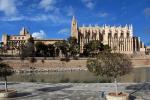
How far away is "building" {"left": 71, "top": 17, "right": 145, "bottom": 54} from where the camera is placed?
152m

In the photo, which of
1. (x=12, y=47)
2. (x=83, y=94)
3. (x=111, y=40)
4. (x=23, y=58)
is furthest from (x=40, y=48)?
(x=83, y=94)

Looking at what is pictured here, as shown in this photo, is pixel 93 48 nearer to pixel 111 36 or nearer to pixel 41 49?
pixel 41 49

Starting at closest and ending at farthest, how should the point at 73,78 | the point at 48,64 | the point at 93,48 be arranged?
the point at 73,78 < the point at 48,64 < the point at 93,48

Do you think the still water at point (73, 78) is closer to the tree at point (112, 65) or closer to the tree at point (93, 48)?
the tree at point (112, 65)

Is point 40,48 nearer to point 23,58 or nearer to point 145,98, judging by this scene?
point 23,58

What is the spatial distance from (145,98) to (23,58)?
73993 millimetres

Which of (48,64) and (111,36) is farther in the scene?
(111,36)

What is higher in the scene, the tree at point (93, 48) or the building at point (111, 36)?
the building at point (111, 36)

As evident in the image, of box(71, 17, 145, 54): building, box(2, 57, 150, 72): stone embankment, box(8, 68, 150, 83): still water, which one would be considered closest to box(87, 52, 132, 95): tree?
box(8, 68, 150, 83): still water

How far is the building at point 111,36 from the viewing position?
152m

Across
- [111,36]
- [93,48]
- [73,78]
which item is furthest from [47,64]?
[111,36]

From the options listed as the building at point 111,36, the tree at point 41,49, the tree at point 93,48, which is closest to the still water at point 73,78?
the tree at point 41,49

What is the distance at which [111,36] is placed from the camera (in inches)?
6245

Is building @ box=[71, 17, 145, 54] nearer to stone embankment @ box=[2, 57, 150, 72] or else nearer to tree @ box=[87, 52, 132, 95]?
stone embankment @ box=[2, 57, 150, 72]
